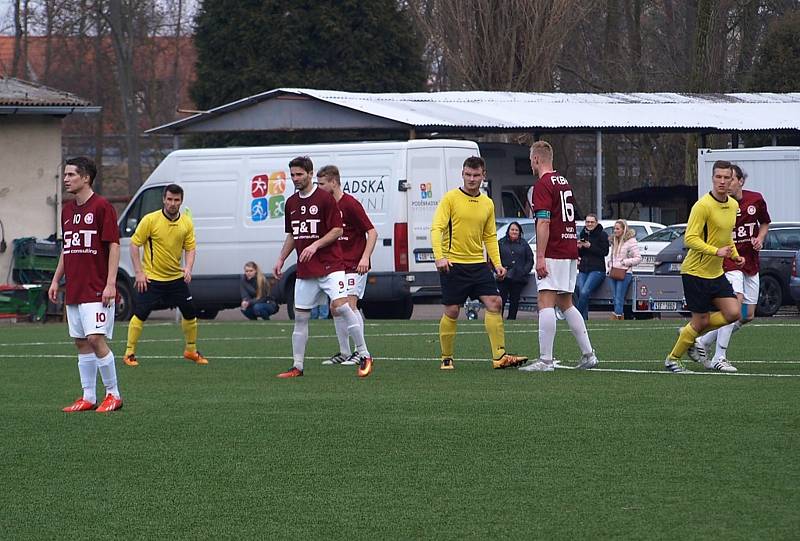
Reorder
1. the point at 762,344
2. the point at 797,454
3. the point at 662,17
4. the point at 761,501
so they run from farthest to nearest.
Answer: the point at 662,17, the point at 762,344, the point at 797,454, the point at 761,501

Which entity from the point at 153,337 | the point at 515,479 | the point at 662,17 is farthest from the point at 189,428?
the point at 662,17

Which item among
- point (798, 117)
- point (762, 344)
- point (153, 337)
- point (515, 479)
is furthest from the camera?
point (798, 117)

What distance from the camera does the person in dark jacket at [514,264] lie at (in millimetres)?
25578

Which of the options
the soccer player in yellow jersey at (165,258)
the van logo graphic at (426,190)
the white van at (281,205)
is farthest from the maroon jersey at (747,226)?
the van logo graphic at (426,190)

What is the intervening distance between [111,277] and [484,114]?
2560 cm

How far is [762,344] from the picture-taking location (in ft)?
57.9

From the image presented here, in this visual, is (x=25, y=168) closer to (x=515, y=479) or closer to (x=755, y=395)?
(x=755, y=395)

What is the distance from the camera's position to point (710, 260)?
1349cm

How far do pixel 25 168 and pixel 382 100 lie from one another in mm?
9638

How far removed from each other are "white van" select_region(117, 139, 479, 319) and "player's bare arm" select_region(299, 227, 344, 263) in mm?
10807

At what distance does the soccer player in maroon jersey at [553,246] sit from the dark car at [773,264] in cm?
1198

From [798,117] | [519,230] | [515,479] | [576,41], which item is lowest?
[515,479]

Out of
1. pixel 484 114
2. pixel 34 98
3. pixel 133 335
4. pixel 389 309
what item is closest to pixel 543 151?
pixel 133 335

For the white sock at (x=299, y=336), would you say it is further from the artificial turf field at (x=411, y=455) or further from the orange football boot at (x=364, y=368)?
the orange football boot at (x=364, y=368)
